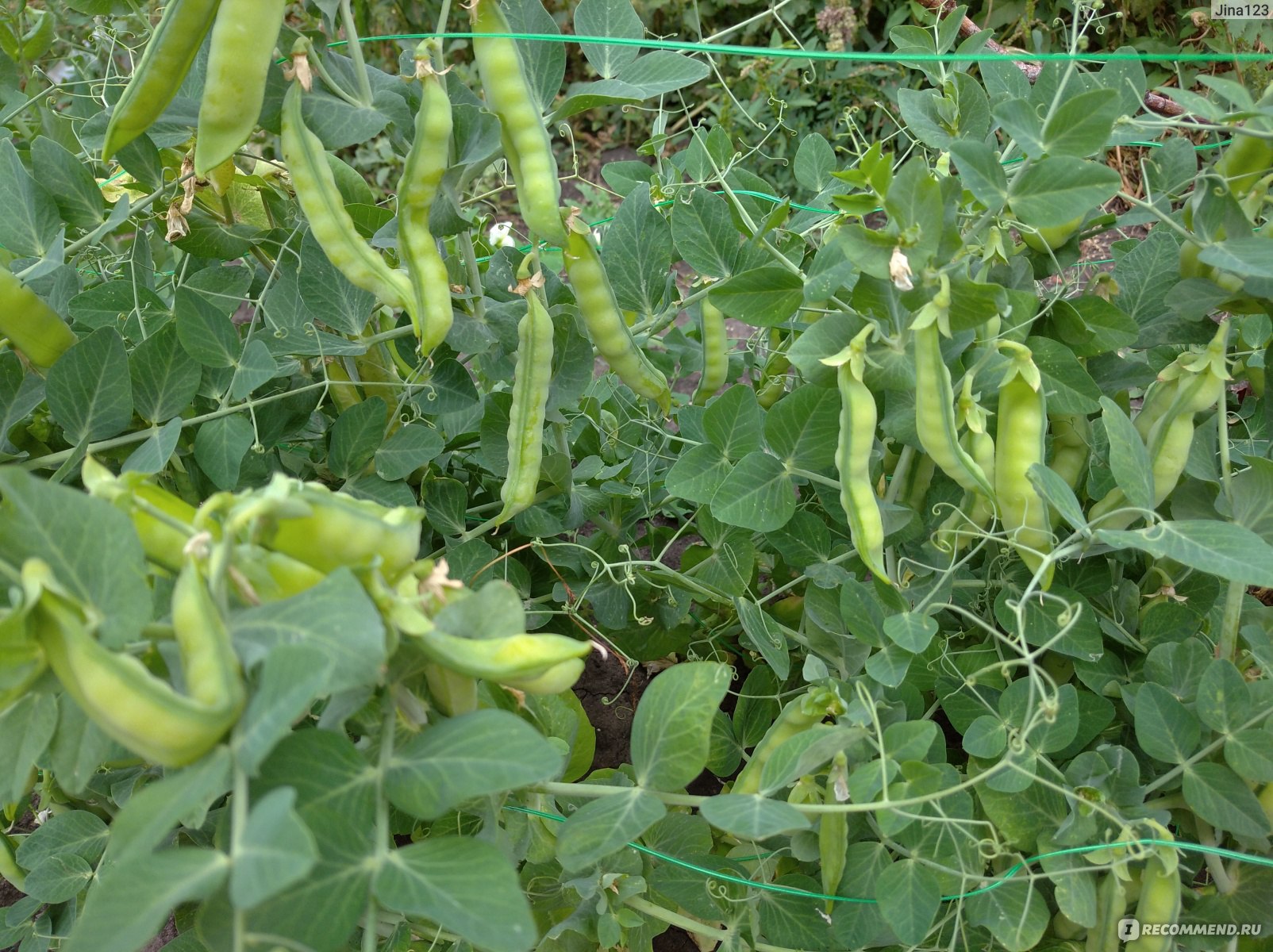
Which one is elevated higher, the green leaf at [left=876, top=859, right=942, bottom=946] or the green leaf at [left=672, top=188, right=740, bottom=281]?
the green leaf at [left=672, top=188, right=740, bottom=281]

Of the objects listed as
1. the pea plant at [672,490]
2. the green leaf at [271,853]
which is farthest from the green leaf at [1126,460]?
the green leaf at [271,853]

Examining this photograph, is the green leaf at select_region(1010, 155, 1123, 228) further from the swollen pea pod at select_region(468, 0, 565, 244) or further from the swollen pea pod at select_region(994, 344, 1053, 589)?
the swollen pea pod at select_region(468, 0, 565, 244)

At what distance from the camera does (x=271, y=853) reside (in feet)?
1.62

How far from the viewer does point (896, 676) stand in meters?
0.97

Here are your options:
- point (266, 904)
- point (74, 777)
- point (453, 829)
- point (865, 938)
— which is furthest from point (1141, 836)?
point (74, 777)

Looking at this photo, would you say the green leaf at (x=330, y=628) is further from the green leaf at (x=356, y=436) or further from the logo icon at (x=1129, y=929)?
the logo icon at (x=1129, y=929)

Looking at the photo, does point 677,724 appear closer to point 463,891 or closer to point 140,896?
point 463,891

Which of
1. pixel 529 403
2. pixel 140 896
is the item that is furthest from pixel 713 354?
pixel 140 896

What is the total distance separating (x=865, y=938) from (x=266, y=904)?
2.24 feet

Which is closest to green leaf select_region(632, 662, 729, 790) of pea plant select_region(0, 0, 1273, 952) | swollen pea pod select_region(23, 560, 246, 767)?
pea plant select_region(0, 0, 1273, 952)

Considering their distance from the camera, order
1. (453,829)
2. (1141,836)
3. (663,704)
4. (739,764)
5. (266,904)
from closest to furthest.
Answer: (266,904) → (663,704) → (1141,836) → (453,829) → (739,764)

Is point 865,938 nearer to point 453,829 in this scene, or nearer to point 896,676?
point 896,676

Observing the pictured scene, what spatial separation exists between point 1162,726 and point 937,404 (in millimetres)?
428

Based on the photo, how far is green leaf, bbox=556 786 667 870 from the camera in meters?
0.79
